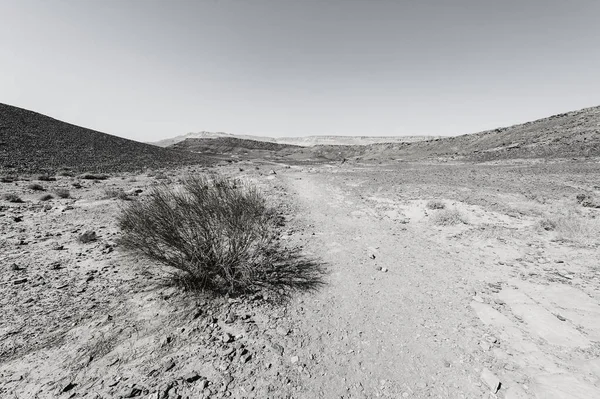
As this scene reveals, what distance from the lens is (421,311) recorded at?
4.09 metres

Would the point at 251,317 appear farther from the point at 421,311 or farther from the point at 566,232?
the point at 566,232

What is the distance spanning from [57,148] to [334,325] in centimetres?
3635

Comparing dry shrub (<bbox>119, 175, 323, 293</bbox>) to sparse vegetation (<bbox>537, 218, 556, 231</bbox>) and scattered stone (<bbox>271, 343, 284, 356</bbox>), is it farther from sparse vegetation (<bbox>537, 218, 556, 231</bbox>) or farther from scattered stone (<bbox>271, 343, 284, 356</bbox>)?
sparse vegetation (<bbox>537, 218, 556, 231</bbox>)

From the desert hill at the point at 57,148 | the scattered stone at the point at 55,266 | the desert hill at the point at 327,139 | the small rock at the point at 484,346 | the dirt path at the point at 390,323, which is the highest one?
the desert hill at the point at 327,139

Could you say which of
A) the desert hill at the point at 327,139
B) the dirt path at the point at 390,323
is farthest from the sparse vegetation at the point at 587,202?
the desert hill at the point at 327,139

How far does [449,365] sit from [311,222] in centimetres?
601

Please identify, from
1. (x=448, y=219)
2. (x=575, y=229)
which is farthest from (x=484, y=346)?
(x=575, y=229)

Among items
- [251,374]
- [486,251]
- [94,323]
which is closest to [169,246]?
[94,323]

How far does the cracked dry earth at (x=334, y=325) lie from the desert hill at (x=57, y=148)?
21.1 m

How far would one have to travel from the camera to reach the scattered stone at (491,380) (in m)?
2.68

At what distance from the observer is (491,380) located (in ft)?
9.05

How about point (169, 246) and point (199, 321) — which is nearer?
point (199, 321)

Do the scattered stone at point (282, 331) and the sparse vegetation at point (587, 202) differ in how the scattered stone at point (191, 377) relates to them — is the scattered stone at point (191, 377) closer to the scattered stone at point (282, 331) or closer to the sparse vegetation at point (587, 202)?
the scattered stone at point (282, 331)

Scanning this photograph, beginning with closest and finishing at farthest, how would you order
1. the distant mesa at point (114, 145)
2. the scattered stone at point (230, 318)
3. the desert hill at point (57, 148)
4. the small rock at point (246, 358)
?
the small rock at point (246, 358) → the scattered stone at point (230, 318) → the desert hill at point (57, 148) → the distant mesa at point (114, 145)
